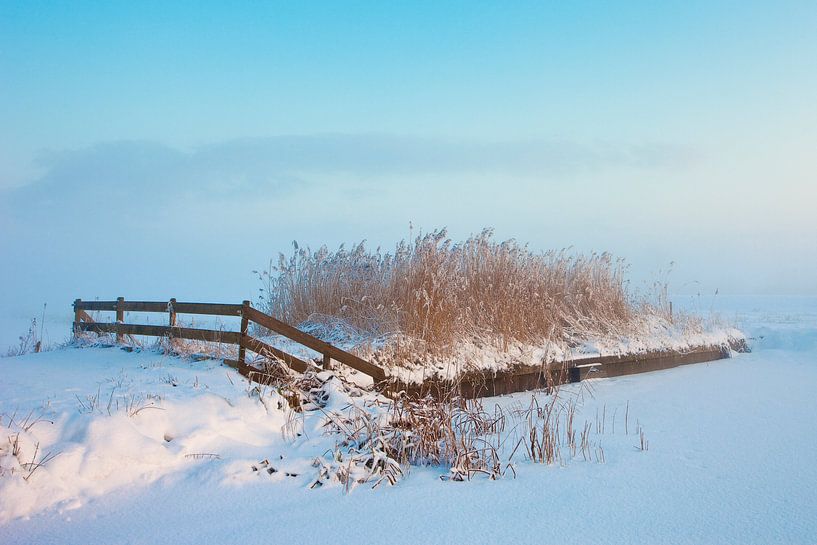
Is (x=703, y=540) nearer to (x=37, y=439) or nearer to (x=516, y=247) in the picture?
(x=37, y=439)

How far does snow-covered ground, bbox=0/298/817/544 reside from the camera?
3.30 meters

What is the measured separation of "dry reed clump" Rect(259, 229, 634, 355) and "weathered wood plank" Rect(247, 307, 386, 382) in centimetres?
86

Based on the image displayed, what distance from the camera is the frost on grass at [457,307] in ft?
24.7

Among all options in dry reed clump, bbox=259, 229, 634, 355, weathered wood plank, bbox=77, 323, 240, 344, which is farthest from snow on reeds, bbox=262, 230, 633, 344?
weathered wood plank, bbox=77, 323, 240, 344

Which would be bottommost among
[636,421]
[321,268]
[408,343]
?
[636,421]

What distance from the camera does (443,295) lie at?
7.86 metres

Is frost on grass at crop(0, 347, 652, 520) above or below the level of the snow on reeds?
below

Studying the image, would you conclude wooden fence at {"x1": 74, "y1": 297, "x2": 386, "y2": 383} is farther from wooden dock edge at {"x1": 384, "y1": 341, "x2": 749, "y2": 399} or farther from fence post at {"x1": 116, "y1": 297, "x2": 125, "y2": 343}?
fence post at {"x1": 116, "y1": 297, "x2": 125, "y2": 343}

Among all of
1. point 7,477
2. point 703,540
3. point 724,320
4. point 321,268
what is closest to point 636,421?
point 703,540

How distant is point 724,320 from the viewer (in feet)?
45.9

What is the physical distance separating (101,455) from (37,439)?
442 millimetres

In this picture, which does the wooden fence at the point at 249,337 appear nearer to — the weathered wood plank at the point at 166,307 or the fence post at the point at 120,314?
the weathered wood plank at the point at 166,307

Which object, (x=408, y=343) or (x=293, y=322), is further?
(x=293, y=322)

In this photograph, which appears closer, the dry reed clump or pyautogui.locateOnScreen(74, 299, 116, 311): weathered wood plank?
the dry reed clump
